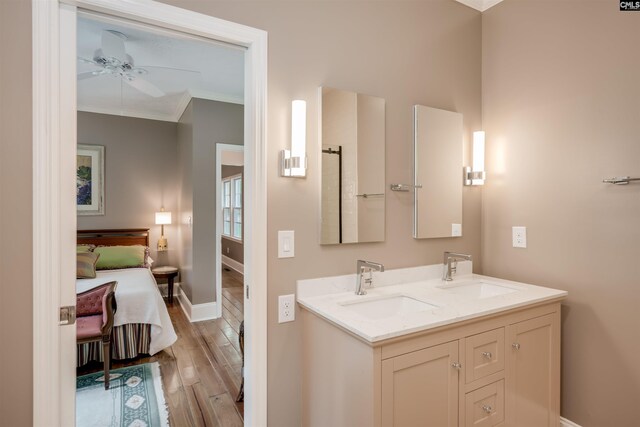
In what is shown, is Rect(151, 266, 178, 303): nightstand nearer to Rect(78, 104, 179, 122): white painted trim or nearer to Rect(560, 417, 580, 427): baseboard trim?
Rect(78, 104, 179, 122): white painted trim

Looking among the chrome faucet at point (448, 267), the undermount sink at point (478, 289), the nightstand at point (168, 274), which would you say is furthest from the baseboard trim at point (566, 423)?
the nightstand at point (168, 274)

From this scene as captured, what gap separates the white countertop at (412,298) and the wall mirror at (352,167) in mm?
252

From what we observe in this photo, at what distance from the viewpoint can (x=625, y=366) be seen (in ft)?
5.78

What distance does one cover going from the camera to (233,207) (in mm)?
7699

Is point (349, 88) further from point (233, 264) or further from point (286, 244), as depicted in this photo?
point (233, 264)

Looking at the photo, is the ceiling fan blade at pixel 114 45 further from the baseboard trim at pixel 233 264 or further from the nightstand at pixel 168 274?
the baseboard trim at pixel 233 264

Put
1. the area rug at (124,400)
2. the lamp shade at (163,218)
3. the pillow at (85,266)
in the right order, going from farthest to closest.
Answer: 1. the lamp shade at (163,218)
2. the pillow at (85,266)
3. the area rug at (124,400)

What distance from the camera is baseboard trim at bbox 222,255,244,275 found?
730cm

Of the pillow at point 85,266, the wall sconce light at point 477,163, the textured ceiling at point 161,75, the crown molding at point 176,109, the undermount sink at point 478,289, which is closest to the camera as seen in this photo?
the undermount sink at point 478,289

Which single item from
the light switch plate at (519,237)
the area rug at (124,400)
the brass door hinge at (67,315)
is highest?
the light switch plate at (519,237)

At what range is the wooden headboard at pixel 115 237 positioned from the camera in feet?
15.8

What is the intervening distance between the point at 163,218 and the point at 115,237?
0.69 metres

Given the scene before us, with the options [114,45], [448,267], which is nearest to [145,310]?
[114,45]

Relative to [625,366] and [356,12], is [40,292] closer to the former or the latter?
[356,12]
